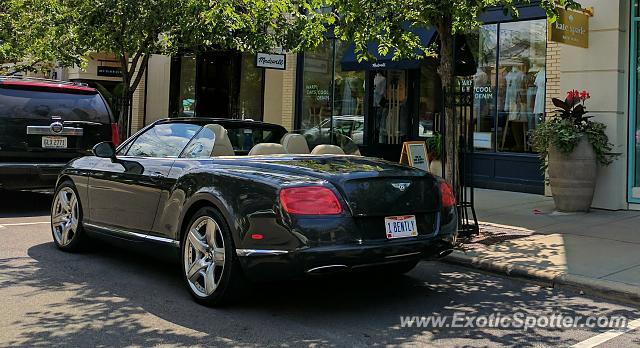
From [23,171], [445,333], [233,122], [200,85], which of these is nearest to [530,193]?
[233,122]

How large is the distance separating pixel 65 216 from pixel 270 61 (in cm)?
759

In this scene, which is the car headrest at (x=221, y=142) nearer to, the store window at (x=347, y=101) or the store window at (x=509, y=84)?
the store window at (x=509, y=84)

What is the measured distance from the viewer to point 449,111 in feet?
26.5

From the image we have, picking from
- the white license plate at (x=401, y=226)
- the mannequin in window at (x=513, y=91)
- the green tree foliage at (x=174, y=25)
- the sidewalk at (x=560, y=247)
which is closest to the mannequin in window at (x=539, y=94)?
the mannequin in window at (x=513, y=91)

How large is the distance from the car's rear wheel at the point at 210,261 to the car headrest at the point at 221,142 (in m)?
0.92

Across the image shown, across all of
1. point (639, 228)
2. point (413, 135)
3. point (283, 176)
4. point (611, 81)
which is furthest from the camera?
point (413, 135)

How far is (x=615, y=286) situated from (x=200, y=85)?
16.4 m

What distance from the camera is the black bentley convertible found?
4.66m

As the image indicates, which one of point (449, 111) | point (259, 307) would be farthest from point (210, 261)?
point (449, 111)

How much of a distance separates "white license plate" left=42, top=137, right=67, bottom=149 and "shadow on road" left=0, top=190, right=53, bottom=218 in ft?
3.63

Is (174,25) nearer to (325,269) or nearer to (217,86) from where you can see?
(217,86)

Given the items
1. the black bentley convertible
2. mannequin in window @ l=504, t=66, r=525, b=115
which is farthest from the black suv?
mannequin in window @ l=504, t=66, r=525, b=115

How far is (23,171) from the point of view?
955 centimetres

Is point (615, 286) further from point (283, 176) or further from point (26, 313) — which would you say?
point (26, 313)
